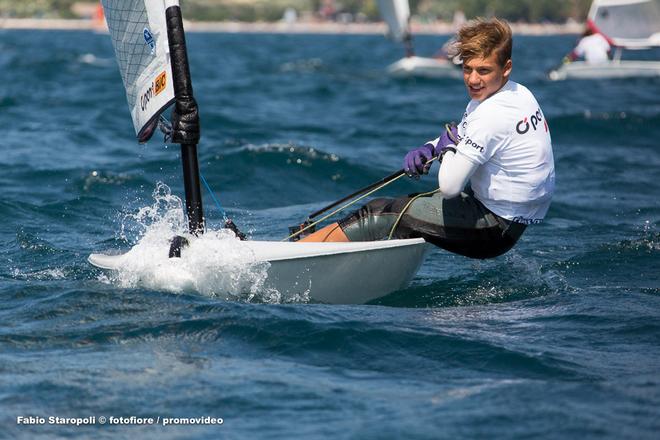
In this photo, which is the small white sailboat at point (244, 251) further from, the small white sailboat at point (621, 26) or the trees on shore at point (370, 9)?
the trees on shore at point (370, 9)

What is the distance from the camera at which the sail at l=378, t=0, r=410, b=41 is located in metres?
28.4

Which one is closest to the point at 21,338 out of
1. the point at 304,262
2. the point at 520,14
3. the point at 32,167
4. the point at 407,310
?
the point at 304,262

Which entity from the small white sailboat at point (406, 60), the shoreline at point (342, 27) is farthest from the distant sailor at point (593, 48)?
the shoreline at point (342, 27)

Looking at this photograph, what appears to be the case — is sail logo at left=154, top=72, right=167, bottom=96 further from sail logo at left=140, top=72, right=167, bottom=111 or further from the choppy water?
the choppy water

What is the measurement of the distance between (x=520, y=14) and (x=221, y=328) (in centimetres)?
12685

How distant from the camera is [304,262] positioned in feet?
17.8

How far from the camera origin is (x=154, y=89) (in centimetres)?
569

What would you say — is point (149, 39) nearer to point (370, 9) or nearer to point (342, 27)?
point (342, 27)

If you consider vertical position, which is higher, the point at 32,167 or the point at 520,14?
the point at 32,167

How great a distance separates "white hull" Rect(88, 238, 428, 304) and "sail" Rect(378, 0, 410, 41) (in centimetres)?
2338

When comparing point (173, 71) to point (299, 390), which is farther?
point (173, 71)

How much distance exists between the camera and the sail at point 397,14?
1117 inches

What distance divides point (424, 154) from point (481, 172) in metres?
0.31

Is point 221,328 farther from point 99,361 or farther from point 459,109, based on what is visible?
point 459,109
